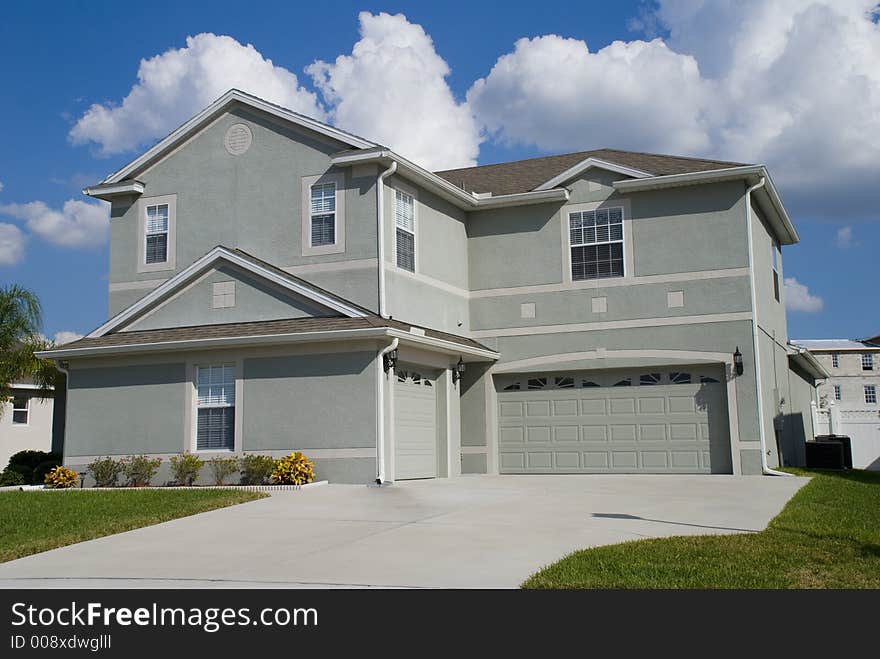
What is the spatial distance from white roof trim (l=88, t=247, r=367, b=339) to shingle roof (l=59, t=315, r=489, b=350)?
0.19 m

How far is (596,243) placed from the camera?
68.9 ft

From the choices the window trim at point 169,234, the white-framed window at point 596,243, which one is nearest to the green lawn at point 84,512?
the window trim at point 169,234

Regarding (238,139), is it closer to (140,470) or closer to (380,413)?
(380,413)

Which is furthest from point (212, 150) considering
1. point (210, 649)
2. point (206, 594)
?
point (210, 649)

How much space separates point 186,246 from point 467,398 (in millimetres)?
6973

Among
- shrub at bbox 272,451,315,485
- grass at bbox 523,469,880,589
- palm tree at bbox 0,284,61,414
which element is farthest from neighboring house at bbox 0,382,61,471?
grass at bbox 523,469,880,589

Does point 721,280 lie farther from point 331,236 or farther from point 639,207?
point 331,236

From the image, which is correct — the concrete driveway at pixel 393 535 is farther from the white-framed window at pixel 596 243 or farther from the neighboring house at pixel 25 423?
the neighboring house at pixel 25 423

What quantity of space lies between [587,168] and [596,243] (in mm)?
1659

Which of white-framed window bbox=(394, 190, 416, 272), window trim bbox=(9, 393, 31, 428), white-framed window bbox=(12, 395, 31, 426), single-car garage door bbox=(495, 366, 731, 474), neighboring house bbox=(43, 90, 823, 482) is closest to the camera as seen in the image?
neighboring house bbox=(43, 90, 823, 482)

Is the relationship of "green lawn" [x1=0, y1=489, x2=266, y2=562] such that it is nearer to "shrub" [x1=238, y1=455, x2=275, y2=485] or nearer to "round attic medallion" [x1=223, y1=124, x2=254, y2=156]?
"shrub" [x1=238, y1=455, x2=275, y2=485]

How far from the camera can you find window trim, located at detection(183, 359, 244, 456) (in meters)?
18.0

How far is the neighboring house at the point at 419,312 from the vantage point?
58.7 ft

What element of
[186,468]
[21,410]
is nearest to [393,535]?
[186,468]
